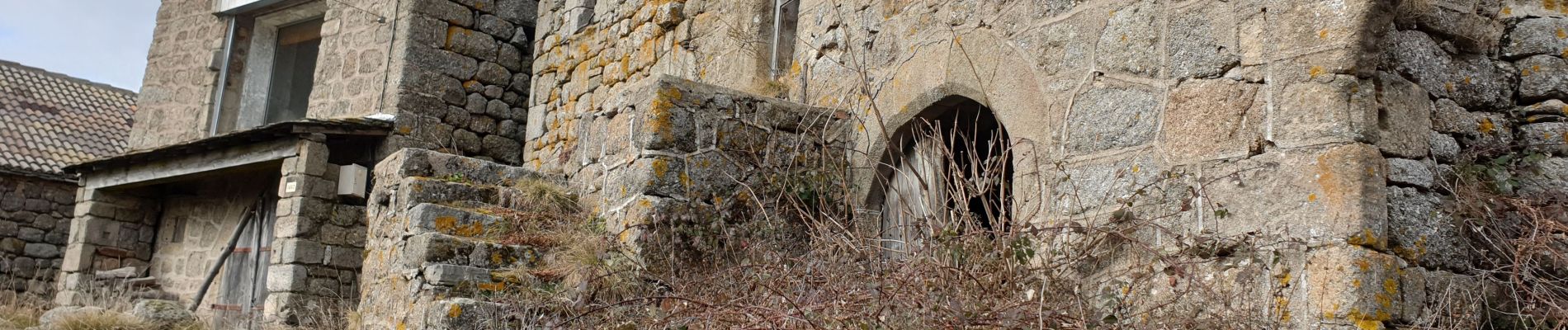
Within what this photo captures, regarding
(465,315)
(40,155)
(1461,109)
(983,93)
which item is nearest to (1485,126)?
(1461,109)

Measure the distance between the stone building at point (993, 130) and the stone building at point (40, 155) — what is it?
431cm

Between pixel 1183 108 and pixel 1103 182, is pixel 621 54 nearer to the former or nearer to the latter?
pixel 1103 182

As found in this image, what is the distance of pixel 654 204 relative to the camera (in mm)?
4695

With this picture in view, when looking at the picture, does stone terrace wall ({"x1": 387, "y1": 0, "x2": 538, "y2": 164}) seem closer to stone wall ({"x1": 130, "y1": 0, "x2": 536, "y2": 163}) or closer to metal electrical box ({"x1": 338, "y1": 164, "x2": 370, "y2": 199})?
stone wall ({"x1": 130, "y1": 0, "x2": 536, "y2": 163})

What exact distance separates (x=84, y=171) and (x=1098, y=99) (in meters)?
10.0

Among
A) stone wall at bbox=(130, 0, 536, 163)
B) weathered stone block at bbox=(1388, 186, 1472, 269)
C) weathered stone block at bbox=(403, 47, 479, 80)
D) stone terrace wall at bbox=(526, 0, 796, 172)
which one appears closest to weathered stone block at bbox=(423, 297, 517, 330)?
stone terrace wall at bbox=(526, 0, 796, 172)

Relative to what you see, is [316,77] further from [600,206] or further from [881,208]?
[881,208]

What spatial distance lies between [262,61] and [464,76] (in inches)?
115

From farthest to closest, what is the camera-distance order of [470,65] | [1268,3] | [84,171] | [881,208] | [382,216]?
[84,171] < [470,65] < [382,216] < [881,208] < [1268,3]

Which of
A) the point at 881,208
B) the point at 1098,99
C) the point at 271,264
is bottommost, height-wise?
the point at 271,264

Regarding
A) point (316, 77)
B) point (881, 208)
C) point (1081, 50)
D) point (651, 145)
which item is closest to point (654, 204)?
point (651, 145)

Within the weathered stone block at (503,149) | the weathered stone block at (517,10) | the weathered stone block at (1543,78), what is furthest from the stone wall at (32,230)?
the weathered stone block at (1543,78)

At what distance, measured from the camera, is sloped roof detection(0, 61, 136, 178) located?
514 inches

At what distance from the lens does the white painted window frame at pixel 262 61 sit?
1112cm
